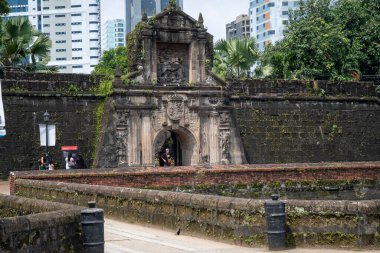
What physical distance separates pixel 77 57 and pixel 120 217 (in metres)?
146

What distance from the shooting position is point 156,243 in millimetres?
11680

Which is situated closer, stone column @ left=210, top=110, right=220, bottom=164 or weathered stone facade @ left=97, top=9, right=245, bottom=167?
weathered stone facade @ left=97, top=9, right=245, bottom=167

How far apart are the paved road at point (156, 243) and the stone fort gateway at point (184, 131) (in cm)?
70

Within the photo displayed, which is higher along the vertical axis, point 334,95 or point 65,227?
point 334,95

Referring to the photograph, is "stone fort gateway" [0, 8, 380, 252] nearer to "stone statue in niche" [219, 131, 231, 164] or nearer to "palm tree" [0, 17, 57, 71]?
"stone statue in niche" [219, 131, 231, 164]

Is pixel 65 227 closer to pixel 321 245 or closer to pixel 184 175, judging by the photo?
pixel 321 245

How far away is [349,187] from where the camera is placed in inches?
944

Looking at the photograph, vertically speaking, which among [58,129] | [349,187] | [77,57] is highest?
[77,57]

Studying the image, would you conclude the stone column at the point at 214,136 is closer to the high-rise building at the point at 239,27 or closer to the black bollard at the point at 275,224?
the black bollard at the point at 275,224

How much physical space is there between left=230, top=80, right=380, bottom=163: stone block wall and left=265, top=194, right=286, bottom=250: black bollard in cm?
2112

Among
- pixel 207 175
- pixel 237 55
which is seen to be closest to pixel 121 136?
pixel 207 175

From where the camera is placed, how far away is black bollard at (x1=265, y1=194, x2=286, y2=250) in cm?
1065

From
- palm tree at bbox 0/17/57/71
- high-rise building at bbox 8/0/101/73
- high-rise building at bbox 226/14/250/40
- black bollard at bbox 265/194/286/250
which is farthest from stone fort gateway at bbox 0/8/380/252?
high-rise building at bbox 8/0/101/73

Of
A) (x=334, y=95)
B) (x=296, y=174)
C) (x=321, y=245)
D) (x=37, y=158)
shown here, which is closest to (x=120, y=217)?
(x=321, y=245)
